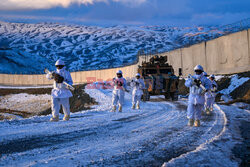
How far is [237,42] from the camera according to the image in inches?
1145

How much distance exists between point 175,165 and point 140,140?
209 centimetres

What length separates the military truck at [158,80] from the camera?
2153 centimetres

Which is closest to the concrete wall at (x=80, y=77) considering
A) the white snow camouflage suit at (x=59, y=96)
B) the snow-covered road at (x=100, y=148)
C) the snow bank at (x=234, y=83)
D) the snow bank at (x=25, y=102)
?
the snow bank at (x=25, y=102)

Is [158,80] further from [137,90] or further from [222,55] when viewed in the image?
[222,55]

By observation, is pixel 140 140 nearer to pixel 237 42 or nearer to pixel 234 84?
pixel 234 84

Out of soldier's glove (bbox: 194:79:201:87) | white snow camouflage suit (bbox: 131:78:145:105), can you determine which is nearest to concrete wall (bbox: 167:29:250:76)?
white snow camouflage suit (bbox: 131:78:145:105)

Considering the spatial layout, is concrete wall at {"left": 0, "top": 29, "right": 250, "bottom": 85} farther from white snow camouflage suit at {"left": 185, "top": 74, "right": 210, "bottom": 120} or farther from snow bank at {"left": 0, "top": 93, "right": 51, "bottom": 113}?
snow bank at {"left": 0, "top": 93, "right": 51, "bottom": 113}

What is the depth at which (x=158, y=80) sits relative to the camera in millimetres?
21672

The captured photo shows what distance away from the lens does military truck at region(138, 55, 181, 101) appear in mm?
21531

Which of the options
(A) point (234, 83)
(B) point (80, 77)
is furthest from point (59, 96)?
(B) point (80, 77)

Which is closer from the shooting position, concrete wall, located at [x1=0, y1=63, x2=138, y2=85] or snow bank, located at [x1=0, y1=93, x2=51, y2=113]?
snow bank, located at [x1=0, y1=93, x2=51, y2=113]

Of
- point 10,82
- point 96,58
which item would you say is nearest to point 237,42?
point 10,82

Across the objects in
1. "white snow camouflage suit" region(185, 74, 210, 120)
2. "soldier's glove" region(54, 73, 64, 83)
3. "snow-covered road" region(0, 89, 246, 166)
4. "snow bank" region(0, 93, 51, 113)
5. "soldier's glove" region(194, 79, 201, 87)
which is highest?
"soldier's glove" region(54, 73, 64, 83)

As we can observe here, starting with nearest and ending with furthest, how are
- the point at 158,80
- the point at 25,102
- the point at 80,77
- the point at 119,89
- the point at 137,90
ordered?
the point at 119,89
the point at 137,90
the point at 158,80
the point at 25,102
the point at 80,77
